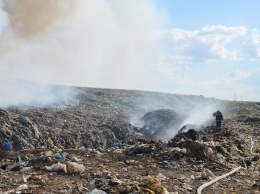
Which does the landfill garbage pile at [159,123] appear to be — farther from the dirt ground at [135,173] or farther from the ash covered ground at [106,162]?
the dirt ground at [135,173]

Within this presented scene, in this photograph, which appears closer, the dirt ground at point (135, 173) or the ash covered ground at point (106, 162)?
Result: the dirt ground at point (135, 173)

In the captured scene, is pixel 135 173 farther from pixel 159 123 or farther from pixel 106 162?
pixel 159 123

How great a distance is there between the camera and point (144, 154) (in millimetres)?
9531

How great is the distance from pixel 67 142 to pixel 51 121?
2.67 meters

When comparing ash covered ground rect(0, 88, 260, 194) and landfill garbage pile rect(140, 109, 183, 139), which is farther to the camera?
landfill garbage pile rect(140, 109, 183, 139)

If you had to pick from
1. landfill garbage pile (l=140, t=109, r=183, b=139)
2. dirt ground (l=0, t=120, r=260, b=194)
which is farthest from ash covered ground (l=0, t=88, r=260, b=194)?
landfill garbage pile (l=140, t=109, r=183, b=139)

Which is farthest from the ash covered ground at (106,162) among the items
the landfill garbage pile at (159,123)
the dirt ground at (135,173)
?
the landfill garbage pile at (159,123)

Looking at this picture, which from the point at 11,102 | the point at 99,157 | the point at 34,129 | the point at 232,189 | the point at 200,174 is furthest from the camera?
the point at 11,102

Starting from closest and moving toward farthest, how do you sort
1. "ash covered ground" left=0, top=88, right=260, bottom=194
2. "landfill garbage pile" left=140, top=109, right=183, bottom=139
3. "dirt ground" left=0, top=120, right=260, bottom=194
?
1. "dirt ground" left=0, top=120, right=260, bottom=194
2. "ash covered ground" left=0, top=88, right=260, bottom=194
3. "landfill garbage pile" left=140, top=109, right=183, bottom=139

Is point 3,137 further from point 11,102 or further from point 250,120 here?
point 250,120

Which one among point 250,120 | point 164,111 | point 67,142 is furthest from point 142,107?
point 67,142

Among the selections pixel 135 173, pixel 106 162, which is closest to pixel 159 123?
pixel 106 162

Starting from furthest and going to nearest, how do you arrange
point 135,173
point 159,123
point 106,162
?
point 159,123, point 106,162, point 135,173

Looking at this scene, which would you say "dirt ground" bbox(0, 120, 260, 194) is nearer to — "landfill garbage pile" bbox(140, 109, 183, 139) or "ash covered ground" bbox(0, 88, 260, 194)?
"ash covered ground" bbox(0, 88, 260, 194)
